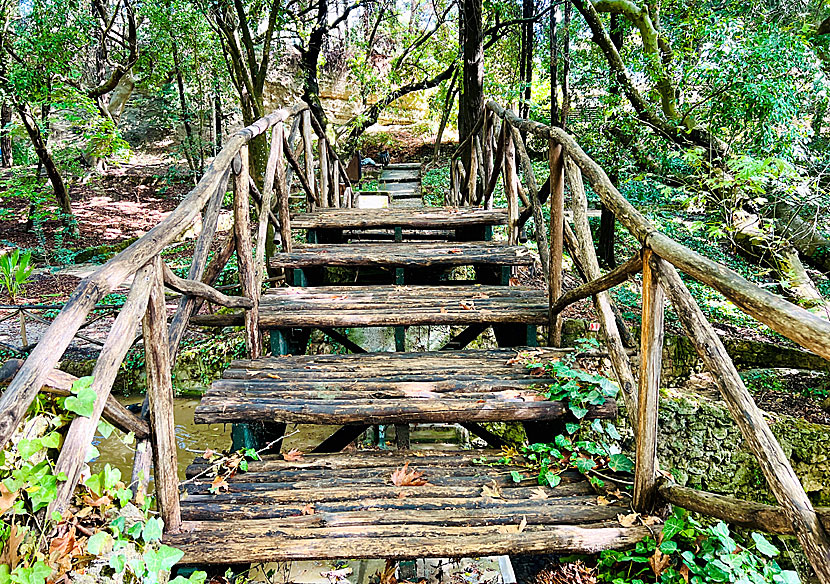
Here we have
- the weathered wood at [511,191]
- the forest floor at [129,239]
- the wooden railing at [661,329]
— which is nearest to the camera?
the wooden railing at [661,329]

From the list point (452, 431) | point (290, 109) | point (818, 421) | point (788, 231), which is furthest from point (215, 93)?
point (818, 421)

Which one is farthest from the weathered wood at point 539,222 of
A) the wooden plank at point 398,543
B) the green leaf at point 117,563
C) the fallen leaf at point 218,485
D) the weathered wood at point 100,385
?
the green leaf at point 117,563

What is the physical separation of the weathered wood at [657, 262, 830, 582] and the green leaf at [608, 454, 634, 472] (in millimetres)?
668

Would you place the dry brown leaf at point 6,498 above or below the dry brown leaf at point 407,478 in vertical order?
above

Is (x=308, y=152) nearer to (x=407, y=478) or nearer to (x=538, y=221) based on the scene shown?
(x=538, y=221)

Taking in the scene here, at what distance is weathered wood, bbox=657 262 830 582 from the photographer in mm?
1216

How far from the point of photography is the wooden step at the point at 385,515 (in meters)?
1.75

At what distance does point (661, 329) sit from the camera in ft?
5.91

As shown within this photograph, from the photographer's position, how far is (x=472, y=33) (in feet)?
20.2

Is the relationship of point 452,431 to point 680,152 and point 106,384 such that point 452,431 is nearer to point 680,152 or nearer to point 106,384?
point 680,152

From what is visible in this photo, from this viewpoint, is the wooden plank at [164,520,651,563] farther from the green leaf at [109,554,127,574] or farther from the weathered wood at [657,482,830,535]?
the green leaf at [109,554,127,574]

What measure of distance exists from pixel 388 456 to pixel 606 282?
1.24 metres

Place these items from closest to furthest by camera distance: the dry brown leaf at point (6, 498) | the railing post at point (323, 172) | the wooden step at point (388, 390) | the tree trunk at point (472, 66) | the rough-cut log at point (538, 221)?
the dry brown leaf at point (6, 498) → the wooden step at point (388, 390) → the rough-cut log at point (538, 221) → the railing post at point (323, 172) → the tree trunk at point (472, 66)

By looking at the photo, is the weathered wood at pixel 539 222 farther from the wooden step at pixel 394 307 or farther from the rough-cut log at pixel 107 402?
the rough-cut log at pixel 107 402
